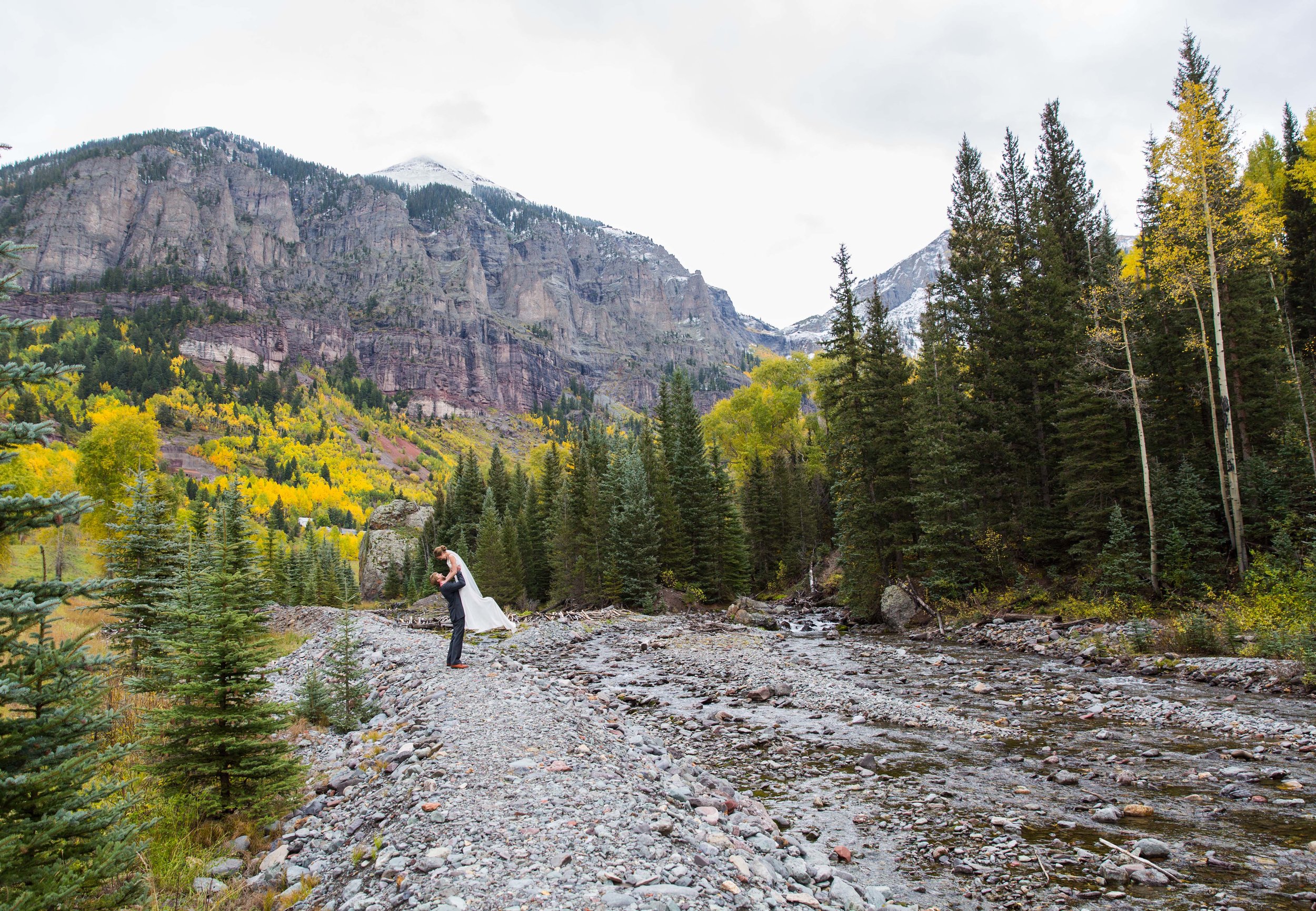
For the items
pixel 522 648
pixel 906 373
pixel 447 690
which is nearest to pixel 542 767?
pixel 447 690

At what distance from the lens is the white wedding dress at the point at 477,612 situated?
1636cm

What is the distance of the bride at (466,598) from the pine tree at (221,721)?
216 inches

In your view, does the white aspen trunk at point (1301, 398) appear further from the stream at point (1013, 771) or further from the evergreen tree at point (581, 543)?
the evergreen tree at point (581, 543)

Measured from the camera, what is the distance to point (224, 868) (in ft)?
21.1

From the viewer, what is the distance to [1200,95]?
2056 cm

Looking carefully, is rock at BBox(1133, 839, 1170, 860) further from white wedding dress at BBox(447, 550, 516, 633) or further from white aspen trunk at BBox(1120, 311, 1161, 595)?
white aspen trunk at BBox(1120, 311, 1161, 595)

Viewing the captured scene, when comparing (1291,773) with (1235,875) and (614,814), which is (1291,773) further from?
(614,814)

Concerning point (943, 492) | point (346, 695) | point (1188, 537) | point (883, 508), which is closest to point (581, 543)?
point (883, 508)

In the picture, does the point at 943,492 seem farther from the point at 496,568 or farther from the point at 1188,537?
the point at 496,568

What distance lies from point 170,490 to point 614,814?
36043mm

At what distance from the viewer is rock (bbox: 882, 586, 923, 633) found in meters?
28.0

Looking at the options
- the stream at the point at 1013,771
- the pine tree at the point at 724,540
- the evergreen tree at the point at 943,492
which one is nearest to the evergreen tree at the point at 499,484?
the pine tree at the point at 724,540

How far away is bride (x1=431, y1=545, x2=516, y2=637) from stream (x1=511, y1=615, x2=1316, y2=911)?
265 cm

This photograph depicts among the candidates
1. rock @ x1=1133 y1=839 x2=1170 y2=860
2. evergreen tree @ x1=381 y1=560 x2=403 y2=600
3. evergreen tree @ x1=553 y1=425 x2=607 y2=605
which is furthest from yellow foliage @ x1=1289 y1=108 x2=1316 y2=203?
evergreen tree @ x1=381 y1=560 x2=403 y2=600
